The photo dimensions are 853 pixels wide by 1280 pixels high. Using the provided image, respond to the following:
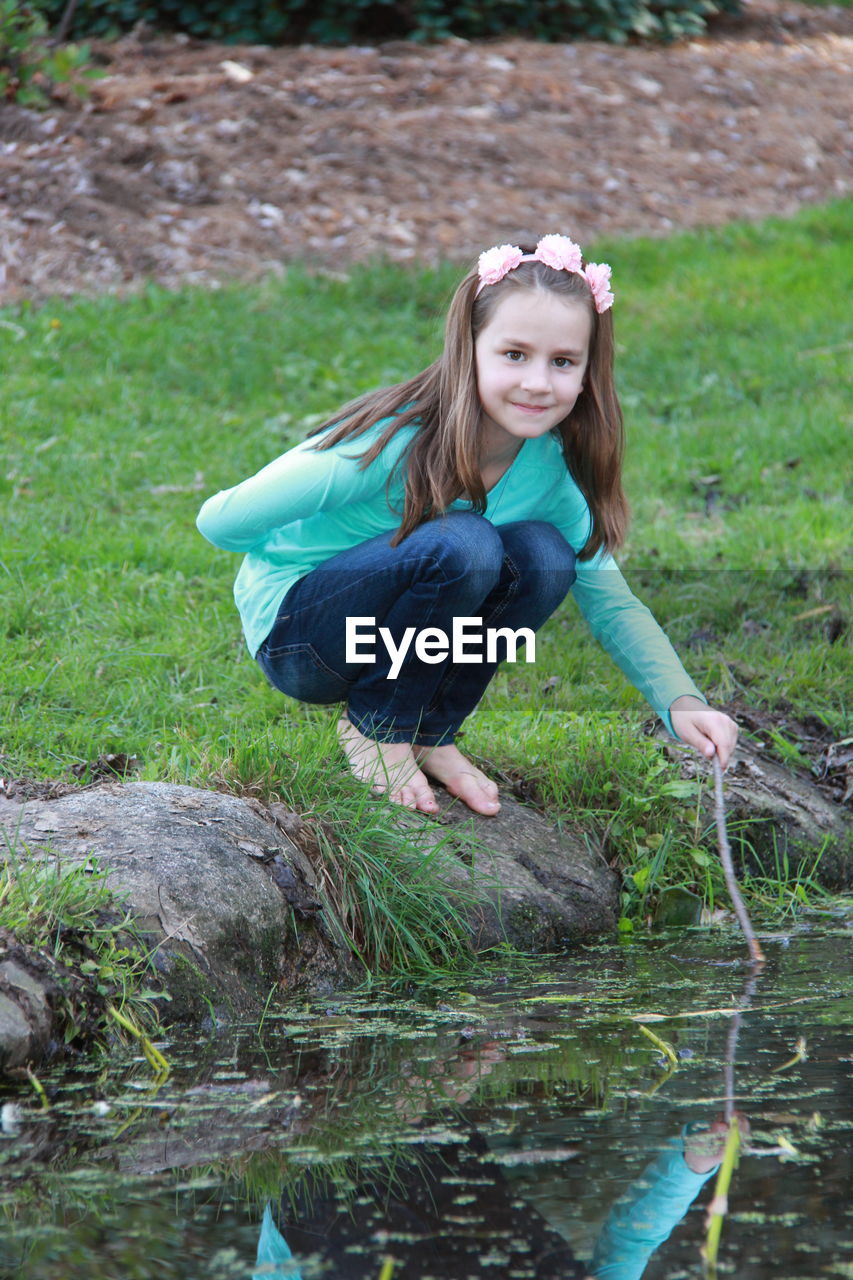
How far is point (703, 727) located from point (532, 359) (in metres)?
0.84

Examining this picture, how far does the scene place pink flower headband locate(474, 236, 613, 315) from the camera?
9.75 feet

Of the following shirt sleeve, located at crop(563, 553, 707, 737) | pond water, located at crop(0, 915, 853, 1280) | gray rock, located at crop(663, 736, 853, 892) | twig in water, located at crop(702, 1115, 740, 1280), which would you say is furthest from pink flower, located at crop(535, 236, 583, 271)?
twig in water, located at crop(702, 1115, 740, 1280)

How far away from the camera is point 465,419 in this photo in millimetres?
2992

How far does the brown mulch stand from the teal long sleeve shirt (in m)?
4.79

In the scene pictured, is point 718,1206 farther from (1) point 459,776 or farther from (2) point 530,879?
(1) point 459,776

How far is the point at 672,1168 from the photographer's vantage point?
183cm

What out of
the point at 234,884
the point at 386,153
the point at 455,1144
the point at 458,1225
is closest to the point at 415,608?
the point at 234,884

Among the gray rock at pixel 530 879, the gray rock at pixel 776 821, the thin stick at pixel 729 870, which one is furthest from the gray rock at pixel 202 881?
the gray rock at pixel 776 821

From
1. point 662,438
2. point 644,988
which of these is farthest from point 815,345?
point 644,988

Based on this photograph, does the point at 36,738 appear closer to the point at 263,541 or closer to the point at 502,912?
the point at 263,541

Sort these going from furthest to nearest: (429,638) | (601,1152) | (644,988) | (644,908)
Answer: (644,908), (429,638), (644,988), (601,1152)

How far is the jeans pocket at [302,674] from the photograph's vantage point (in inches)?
127

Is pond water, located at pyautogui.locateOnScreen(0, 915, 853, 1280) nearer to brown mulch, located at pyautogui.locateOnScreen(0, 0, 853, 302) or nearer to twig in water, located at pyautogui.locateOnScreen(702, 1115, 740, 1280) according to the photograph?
twig in water, located at pyautogui.locateOnScreen(702, 1115, 740, 1280)

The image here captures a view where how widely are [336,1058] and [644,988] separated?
71cm
